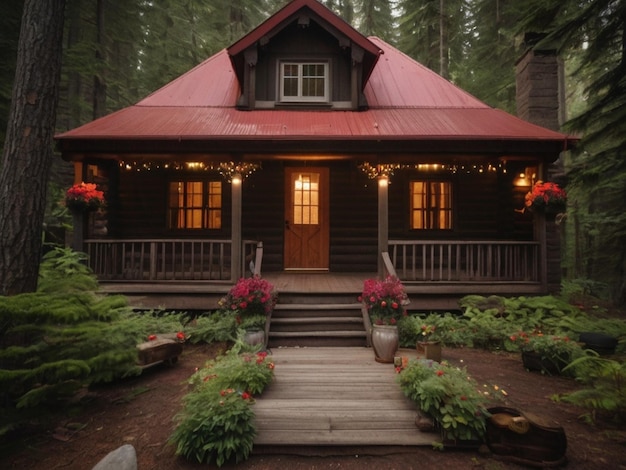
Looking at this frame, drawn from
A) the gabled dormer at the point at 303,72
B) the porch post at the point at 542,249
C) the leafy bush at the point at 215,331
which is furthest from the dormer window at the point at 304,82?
the leafy bush at the point at 215,331

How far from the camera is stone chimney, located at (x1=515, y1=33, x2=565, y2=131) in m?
9.69

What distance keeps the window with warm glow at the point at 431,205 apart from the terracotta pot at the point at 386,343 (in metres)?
5.41

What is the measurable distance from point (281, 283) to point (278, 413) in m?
4.55

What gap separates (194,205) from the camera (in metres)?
10.2

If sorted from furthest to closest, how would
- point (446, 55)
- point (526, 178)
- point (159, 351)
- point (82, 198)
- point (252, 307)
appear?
point (446, 55) → point (526, 178) → point (82, 198) → point (252, 307) → point (159, 351)

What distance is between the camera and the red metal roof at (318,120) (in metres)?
7.69

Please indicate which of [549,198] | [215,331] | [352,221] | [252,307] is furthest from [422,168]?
[215,331]

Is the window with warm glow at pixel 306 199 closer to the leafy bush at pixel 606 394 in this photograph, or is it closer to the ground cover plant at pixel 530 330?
the ground cover plant at pixel 530 330

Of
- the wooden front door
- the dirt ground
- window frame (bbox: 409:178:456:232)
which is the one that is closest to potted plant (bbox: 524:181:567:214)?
window frame (bbox: 409:178:456:232)

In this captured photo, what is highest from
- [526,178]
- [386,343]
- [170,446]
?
[526,178]

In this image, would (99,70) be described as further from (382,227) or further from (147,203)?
(382,227)

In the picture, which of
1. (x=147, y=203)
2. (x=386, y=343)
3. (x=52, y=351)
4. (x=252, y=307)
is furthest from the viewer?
(x=147, y=203)

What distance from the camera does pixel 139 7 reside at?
47.1ft

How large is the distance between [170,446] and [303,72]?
920cm
